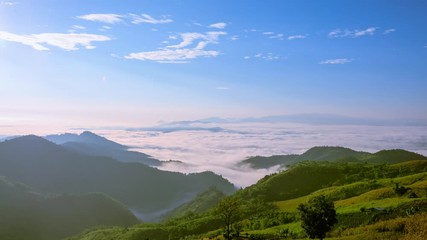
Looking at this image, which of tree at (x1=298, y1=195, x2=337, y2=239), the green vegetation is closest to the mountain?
the green vegetation

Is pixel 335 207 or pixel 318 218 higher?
pixel 318 218

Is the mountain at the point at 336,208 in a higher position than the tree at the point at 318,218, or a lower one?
lower

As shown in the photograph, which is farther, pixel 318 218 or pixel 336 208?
pixel 336 208

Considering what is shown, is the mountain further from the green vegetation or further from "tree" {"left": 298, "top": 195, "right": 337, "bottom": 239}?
"tree" {"left": 298, "top": 195, "right": 337, "bottom": 239}

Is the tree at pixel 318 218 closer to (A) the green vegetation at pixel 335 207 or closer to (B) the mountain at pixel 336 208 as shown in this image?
(A) the green vegetation at pixel 335 207

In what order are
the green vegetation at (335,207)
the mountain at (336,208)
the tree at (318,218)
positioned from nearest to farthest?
the tree at (318,218) < the mountain at (336,208) < the green vegetation at (335,207)

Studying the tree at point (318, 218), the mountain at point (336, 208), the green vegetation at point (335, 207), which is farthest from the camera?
the green vegetation at point (335, 207)

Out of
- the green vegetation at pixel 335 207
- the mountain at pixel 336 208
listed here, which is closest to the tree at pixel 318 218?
the green vegetation at pixel 335 207

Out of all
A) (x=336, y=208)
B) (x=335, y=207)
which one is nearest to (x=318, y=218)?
(x=336, y=208)

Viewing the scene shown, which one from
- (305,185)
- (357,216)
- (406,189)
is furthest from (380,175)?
(357,216)

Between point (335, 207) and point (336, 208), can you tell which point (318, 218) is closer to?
point (336, 208)

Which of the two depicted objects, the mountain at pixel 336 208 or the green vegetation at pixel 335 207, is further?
the green vegetation at pixel 335 207

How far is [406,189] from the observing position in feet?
228

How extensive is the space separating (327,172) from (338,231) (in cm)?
10756
